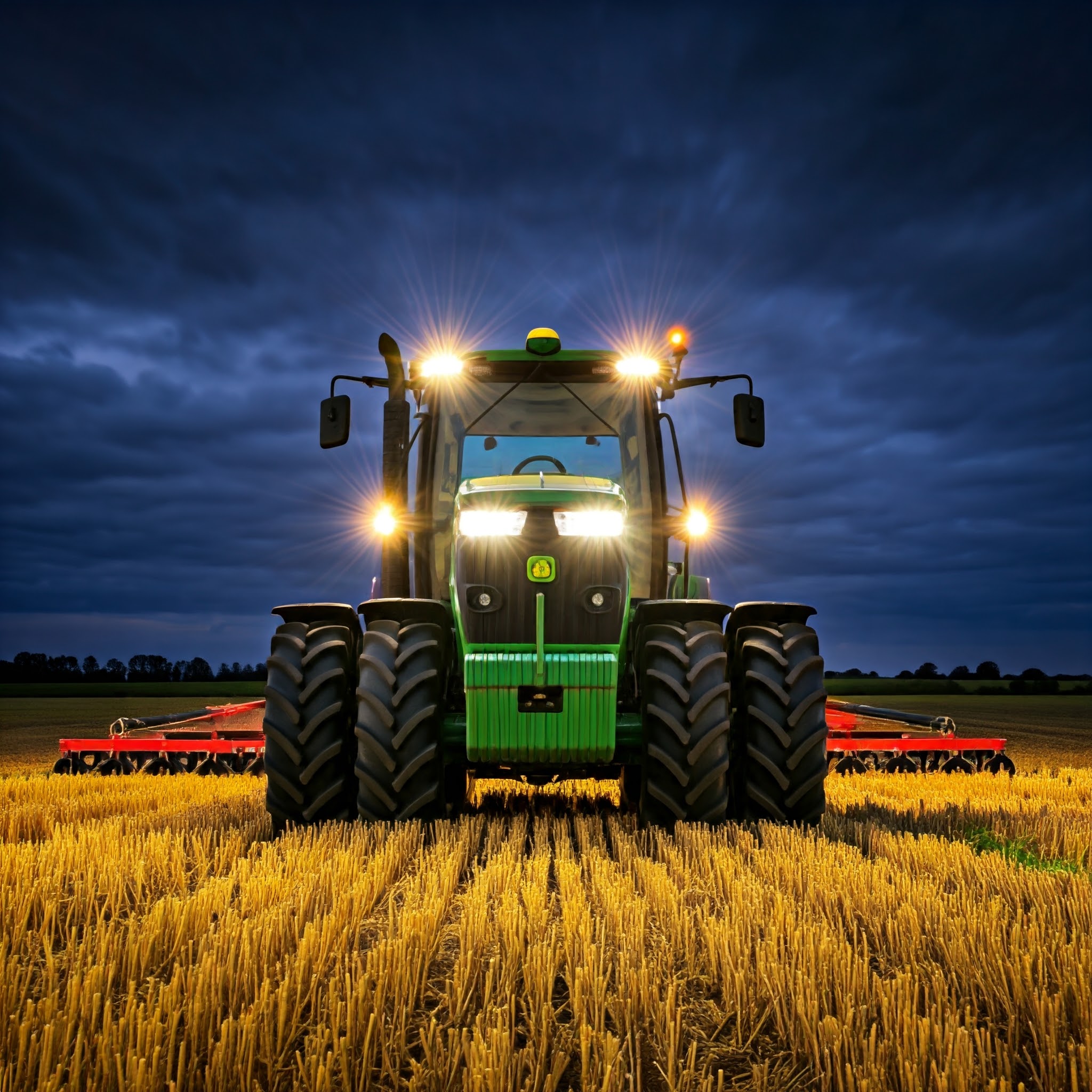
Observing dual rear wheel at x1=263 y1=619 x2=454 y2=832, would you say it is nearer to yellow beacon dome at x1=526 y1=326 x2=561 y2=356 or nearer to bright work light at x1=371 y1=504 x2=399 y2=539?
bright work light at x1=371 y1=504 x2=399 y2=539

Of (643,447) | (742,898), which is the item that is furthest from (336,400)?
(742,898)

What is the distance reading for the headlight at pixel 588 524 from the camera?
592 centimetres

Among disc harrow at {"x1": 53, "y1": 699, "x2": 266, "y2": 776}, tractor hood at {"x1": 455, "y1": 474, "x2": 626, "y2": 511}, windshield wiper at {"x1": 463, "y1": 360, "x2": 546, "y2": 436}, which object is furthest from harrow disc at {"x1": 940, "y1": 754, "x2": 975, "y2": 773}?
disc harrow at {"x1": 53, "y1": 699, "x2": 266, "y2": 776}

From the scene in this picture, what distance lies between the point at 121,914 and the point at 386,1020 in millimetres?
1964

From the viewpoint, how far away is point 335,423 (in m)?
6.18

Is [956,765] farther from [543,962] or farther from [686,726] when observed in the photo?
[543,962]

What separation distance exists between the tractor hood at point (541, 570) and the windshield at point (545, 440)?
760 millimetres

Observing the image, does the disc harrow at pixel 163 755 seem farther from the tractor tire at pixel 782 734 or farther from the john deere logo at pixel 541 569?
the tractor tire at pixel 782 734

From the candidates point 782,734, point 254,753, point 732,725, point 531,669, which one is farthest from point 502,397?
point 254,753

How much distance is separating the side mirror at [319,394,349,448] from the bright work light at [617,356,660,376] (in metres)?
2.22

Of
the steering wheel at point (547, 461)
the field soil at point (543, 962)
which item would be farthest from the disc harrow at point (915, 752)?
the steering wheel at point (547, 461)

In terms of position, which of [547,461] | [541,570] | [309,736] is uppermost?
[547,461]

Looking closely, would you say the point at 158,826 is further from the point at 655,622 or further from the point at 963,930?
the point at 963,930

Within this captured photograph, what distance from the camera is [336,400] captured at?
6188 millimetres
